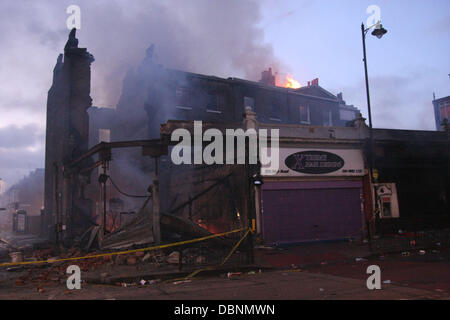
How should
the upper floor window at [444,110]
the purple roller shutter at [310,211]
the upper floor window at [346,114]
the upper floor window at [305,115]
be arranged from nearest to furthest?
the purple roller shutter at [310,211]
the upper floor window at [305,115]
the upper floor window at [346,114]
the upper floor window at [444,110]

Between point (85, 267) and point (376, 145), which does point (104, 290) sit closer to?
point (85, 267)

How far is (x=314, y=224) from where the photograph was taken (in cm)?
1645

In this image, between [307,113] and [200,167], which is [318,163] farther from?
[307,113]

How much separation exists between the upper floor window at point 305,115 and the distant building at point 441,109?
23934 mm

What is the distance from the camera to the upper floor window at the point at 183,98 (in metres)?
25.6

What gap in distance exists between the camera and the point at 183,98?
25.8m

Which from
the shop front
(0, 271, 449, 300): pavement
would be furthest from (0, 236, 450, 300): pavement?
the shop front

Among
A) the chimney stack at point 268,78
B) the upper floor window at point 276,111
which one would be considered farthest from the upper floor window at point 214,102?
the chimney stack at point 268,78

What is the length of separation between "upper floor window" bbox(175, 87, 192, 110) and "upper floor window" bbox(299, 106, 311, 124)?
10417 mm

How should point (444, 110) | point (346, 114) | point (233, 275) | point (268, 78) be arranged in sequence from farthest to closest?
point (444, 110), point (346, 114), point (268, 78), point (233, 275)

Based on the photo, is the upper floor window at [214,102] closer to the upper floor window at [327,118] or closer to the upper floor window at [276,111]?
→ the upper floor window at [276,111]

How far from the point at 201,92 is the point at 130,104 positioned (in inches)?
298

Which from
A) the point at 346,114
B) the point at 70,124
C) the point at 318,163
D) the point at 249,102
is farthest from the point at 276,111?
the point at 70,124

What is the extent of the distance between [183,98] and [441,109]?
36.6m
